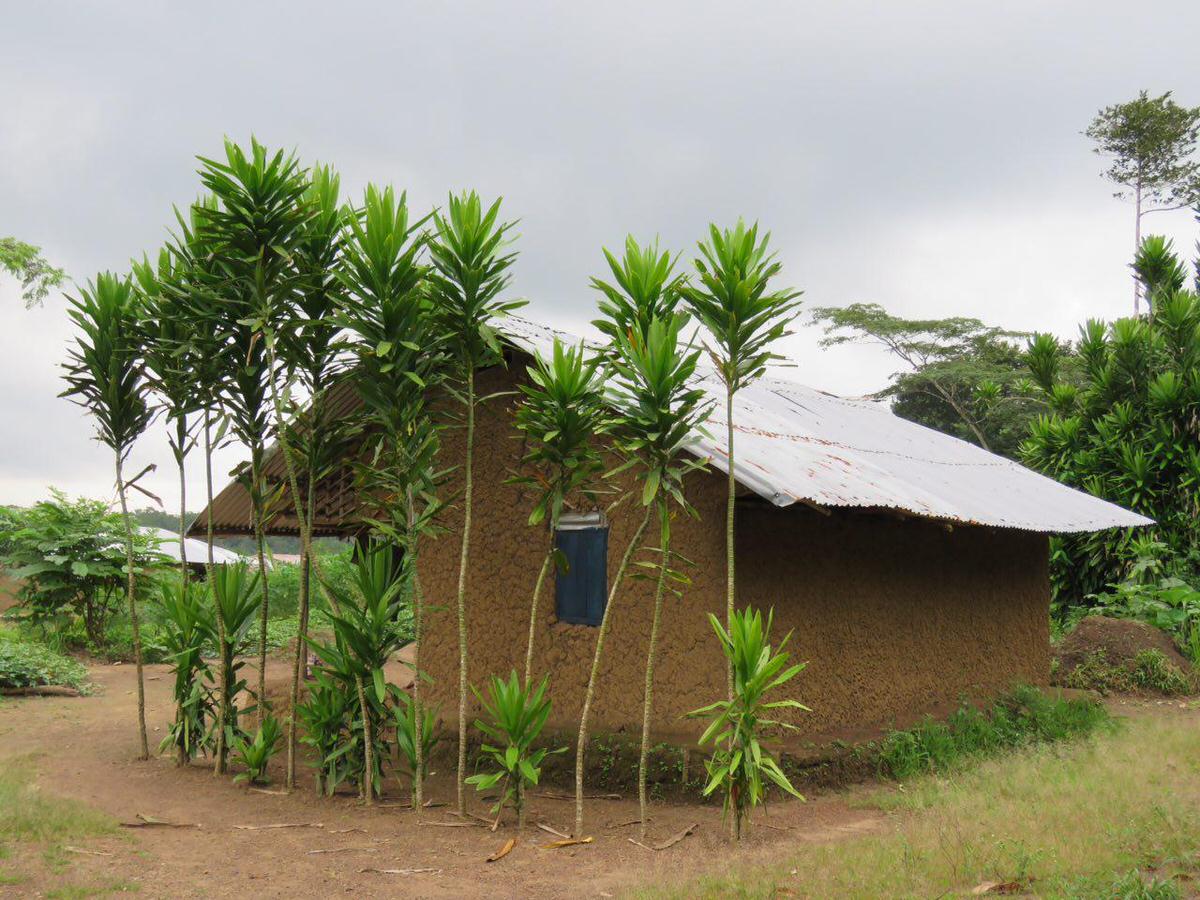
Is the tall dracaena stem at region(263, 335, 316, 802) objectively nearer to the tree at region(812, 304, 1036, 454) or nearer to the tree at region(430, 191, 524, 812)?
the tree at region(430, 191, 524, 812)

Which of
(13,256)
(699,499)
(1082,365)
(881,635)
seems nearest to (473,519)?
(699,499)

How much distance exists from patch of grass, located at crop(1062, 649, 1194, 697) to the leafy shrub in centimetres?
1251

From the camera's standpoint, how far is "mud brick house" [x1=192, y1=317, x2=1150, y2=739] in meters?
7.93

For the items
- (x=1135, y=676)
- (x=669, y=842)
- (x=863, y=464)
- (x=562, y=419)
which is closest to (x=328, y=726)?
(x=669, y=842)

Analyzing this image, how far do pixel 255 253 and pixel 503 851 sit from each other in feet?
14.9

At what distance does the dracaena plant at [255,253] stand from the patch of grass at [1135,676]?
9720 millimetres

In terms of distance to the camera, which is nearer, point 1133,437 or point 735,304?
point 735,304

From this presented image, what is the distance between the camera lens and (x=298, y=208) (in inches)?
305

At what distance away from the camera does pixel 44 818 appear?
6.84m

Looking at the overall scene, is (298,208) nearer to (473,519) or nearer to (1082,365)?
(473,519)

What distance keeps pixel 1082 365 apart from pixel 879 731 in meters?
11.9

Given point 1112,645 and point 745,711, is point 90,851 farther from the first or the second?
point 1112,645

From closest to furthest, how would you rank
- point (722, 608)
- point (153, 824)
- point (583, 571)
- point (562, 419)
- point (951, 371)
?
point (562, 419), point (153, 824), point (722, 608), point (583, 571), point (951, 371)

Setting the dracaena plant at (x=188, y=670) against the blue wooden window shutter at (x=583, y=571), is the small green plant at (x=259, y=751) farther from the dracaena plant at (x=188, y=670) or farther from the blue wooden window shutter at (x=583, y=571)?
the blue wooden window shutter at (x=583, y=571)
